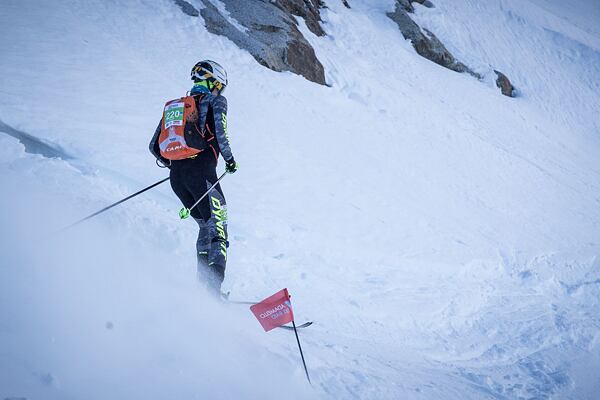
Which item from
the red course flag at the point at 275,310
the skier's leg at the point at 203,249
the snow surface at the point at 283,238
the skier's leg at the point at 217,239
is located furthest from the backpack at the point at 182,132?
the red course flag at the point at 275,310

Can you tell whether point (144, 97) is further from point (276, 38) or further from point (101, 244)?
point (276, 38)

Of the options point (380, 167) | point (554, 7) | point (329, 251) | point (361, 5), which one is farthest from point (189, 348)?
point (554, 7)

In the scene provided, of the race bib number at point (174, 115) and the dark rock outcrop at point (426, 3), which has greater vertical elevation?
the dark rock outcrop at point (426, 3)

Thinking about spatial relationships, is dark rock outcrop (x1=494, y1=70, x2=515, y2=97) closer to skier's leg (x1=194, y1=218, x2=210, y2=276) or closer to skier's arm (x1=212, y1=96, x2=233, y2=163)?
skier's arm (x1=212, y1=96, x2=233, y2=163)

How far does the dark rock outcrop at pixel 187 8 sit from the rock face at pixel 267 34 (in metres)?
0.15

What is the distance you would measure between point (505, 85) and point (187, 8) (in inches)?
736

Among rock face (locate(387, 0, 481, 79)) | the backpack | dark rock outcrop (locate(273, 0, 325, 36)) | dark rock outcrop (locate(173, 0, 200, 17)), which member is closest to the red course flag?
the backpack

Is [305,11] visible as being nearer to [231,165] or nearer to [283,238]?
[283,238]

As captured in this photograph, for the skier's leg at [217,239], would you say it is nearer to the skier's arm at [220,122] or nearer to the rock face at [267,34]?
the skier's arm at [220,122]

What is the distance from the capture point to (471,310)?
5906 mm

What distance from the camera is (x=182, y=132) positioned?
3686mm

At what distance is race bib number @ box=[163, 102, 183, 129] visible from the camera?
371 centimetres

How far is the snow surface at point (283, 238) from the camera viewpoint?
2.57 meters

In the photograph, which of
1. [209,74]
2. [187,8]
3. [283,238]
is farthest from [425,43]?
[209,74]
